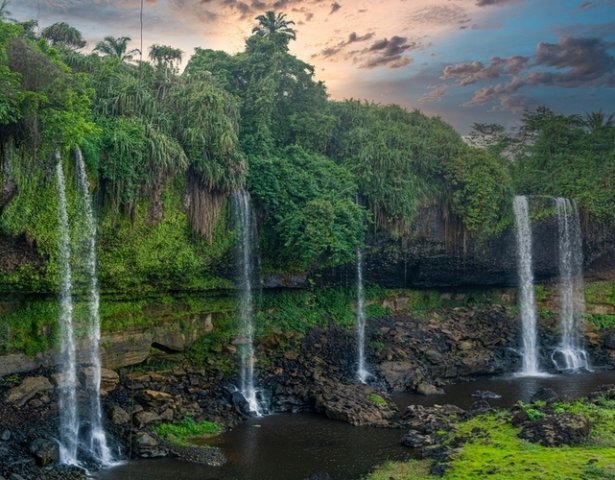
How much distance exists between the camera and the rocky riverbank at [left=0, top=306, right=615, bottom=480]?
19.1 m

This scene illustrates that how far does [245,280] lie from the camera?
27438 millimetres

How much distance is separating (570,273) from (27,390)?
98.6 feet

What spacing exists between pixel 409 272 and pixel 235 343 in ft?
39.5

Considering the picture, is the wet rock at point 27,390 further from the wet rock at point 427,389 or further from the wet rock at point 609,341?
the wet rock at point 609,341

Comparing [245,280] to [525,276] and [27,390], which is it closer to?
[27,390]

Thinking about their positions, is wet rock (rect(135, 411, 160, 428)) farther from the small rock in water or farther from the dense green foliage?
the small rock in water

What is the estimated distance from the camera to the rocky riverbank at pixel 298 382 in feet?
62.6

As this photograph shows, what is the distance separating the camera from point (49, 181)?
2020 cm

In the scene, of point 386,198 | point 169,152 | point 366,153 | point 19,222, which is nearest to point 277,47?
point 366,153

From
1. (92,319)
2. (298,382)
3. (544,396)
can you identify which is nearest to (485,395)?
(544,396)

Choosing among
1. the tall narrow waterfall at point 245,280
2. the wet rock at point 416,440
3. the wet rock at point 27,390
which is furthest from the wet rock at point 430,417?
the wet rock at point 27,390

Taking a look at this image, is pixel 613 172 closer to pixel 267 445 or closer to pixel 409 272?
pixel 409 272

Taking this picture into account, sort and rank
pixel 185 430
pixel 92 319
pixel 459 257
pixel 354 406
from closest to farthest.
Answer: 1. pixel 185 430
2. pixel 92 319
3. pixel 354 406
4. pixel 459 257

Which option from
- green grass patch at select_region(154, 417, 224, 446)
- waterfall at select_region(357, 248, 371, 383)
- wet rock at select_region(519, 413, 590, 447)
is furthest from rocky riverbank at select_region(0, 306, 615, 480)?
wet rock at select_region(519, 413, 590, 447)
